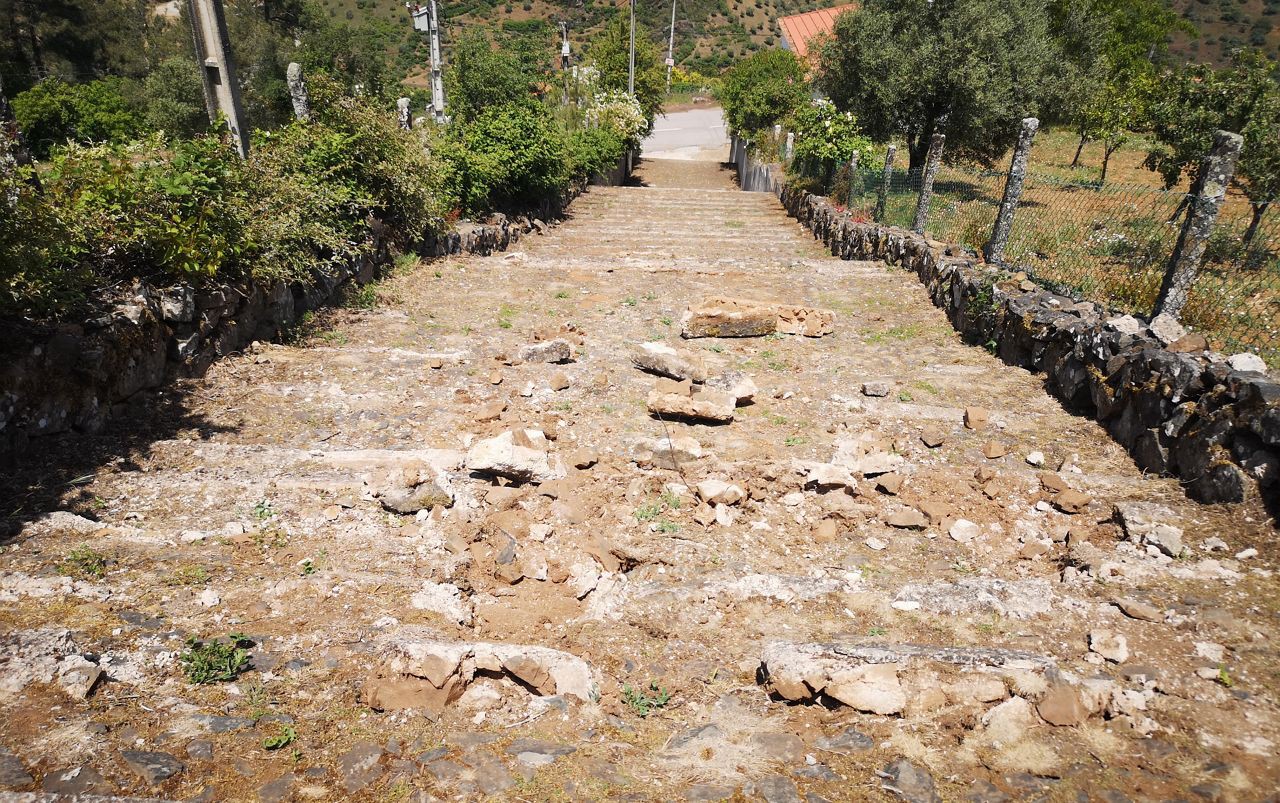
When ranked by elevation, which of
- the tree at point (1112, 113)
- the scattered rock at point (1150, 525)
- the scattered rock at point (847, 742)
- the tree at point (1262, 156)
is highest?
the tree at point (1112, 113)

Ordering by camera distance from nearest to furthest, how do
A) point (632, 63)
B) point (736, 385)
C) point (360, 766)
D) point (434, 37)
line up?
point (360, 766) < point (736, 385) < point (434, 37) < point (632, 63)

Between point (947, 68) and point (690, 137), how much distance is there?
27.8 m

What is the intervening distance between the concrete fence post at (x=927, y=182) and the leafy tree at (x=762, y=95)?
1787 cm

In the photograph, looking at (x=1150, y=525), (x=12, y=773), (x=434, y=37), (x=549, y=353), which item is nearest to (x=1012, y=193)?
(x=1150, y=525)

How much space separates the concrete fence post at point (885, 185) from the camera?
12.9 m

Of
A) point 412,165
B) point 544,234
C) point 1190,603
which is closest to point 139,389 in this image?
point 412,165

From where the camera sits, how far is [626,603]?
367 centimetres

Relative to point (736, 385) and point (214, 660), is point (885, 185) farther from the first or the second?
point (214, 660)

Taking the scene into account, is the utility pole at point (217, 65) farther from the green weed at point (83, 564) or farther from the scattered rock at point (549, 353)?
the green weed at point (83, 564)

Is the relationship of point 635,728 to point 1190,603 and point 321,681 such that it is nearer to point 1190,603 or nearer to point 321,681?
point 321,681

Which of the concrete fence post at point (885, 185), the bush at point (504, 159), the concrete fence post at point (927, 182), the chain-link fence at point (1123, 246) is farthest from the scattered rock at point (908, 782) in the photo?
the concrete fence post at point (885, 185)

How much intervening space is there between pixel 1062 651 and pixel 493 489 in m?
3.29

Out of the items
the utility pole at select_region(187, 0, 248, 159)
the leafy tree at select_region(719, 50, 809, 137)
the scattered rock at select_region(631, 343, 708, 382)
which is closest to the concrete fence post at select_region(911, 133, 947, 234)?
the scattered rock at select_region(631, 343, 708, 382)

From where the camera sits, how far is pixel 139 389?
5.11 m
